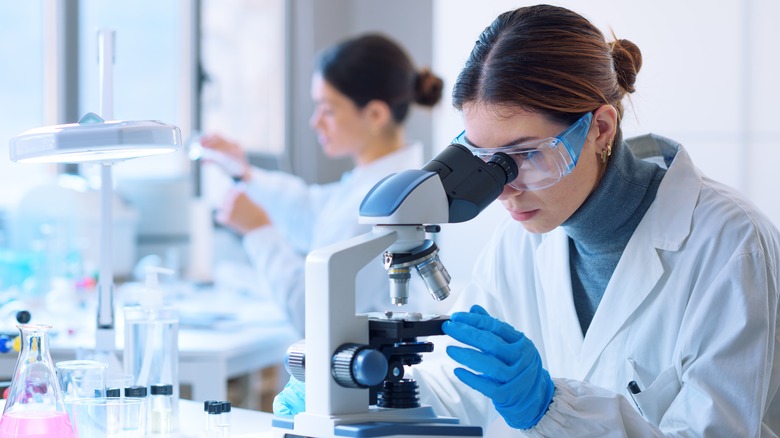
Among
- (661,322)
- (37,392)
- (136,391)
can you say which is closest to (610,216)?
(661,322)

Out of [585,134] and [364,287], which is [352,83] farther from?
[585,134]

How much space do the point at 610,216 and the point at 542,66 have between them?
1.03 feet

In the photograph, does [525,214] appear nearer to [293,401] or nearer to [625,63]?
[625,63]

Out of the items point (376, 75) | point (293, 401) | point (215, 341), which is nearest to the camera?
point (293, 401)

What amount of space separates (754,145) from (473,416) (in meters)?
1.94

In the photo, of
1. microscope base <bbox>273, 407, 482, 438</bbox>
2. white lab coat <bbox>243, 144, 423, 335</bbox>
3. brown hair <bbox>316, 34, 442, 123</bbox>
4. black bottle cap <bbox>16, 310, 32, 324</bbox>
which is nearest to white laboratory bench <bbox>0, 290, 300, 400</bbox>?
white lab coat <bbox>243, 144, 423, 335</bbox>

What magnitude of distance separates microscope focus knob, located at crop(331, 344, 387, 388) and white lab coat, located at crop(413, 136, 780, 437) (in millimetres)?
305

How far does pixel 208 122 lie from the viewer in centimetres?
455

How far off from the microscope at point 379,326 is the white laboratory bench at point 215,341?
963 millimetres

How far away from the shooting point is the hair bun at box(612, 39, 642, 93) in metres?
1.61

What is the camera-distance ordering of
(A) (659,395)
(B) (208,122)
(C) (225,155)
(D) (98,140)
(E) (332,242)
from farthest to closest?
1. (B) (208,122)
2. (C) (225,155)
3. (E) (332,242)
4. (A) (659,395)
5. (D) (98,140)

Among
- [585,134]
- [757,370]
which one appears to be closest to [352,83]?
[585,134]

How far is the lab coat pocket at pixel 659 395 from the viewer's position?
141 centimetres

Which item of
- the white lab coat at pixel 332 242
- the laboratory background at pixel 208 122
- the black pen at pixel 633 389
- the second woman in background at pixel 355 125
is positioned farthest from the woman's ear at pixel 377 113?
the black pen at pixel 633 389
